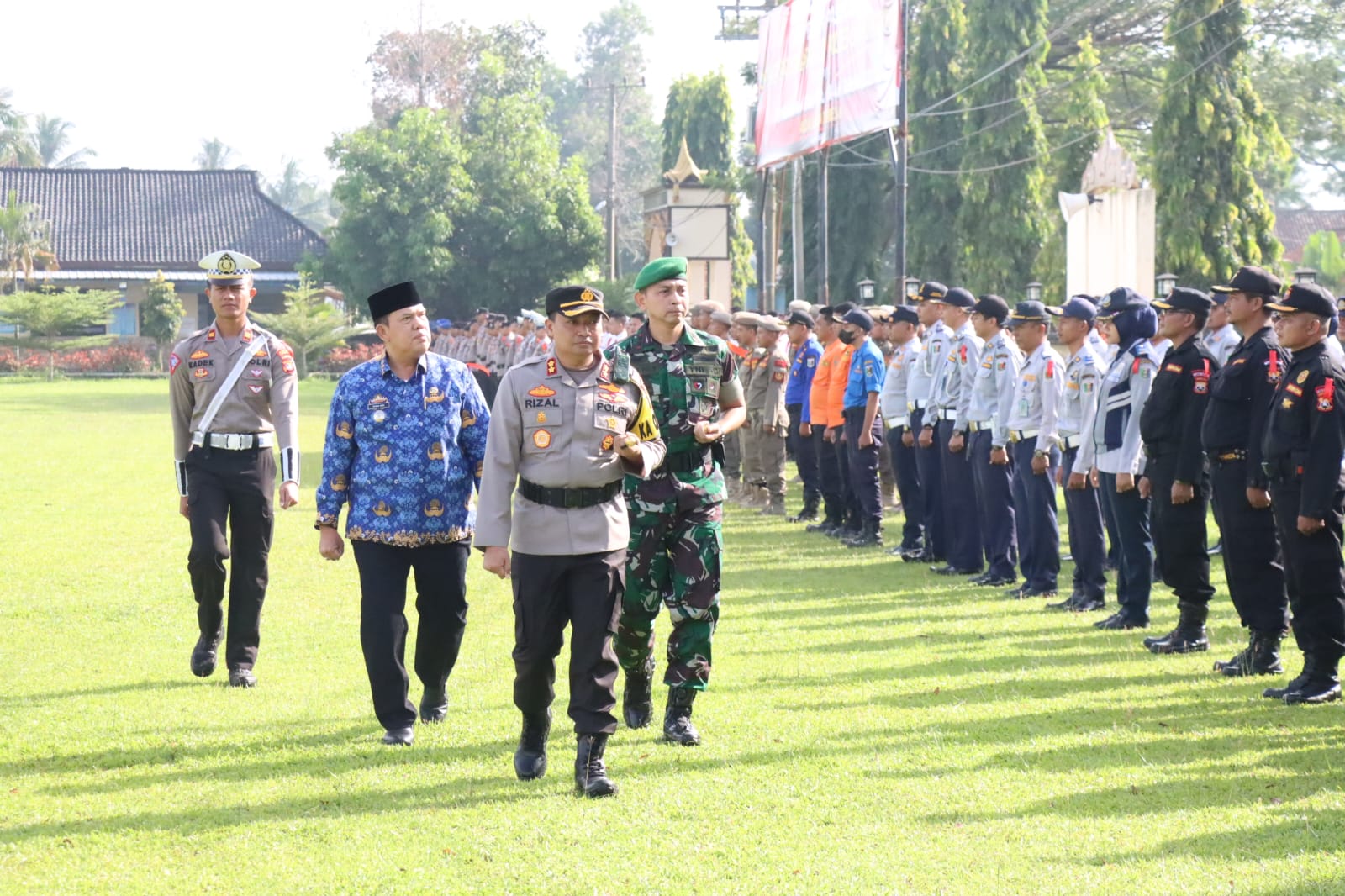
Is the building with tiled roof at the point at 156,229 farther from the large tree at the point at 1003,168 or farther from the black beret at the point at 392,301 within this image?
the black beret at the point at 392,301

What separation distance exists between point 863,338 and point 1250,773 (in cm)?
888

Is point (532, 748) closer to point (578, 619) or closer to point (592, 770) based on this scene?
point (592, 770)

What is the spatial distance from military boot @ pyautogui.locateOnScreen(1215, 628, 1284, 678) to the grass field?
0.93ft

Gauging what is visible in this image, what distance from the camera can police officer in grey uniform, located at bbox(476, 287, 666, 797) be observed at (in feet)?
21.5

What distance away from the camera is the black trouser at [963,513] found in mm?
13336

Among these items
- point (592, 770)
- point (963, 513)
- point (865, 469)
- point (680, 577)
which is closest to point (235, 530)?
point (680, 577)

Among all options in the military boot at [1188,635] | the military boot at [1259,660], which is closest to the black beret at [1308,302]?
the military boot at [1259,660]

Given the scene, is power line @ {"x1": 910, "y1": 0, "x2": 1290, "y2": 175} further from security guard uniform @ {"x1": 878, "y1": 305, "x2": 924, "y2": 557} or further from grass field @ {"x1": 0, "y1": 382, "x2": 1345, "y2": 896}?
grass field @ {"x1": 0, "y1": 382, "x2": 1345, "y2": 896}

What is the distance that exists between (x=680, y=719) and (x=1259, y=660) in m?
3.53

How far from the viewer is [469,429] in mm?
7633

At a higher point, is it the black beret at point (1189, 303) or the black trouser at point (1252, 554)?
the black beret at point (1189, 303)

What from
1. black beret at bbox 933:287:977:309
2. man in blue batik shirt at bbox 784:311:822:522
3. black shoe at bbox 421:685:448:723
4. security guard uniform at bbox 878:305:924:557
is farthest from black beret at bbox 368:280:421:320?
man in blue batik shirt at bbox 784:311:822:522

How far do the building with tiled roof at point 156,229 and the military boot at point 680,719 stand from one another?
176 ft

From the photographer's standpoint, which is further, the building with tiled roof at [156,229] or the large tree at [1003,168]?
the building with tiled roof at [156,229]
